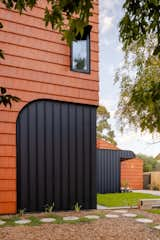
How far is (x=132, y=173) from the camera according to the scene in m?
20.4

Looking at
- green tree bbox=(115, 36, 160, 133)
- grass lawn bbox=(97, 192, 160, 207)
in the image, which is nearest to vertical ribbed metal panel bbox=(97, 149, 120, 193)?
green tree bbox=(115, 36, 160, 133)

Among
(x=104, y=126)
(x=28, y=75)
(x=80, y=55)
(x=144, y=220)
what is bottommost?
(x=144, y=220)

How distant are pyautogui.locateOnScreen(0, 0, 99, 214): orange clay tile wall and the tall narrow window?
17 cm

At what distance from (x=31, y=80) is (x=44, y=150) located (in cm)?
174

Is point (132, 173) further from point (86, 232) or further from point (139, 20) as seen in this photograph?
point (139, 20)

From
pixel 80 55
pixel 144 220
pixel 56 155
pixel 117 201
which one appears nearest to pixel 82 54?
pixel 80 55

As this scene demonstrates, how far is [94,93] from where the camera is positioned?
26.2ft

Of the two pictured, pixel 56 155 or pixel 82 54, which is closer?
pixel 56 155

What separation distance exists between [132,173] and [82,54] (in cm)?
1397

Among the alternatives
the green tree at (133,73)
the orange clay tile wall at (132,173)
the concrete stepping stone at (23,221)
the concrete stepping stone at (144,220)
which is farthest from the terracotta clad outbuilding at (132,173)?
the concrete stepping stone at (23,221)

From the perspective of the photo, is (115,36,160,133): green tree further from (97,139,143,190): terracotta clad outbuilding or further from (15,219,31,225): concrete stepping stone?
(97,139,143,190): terracotta clad outbuilding

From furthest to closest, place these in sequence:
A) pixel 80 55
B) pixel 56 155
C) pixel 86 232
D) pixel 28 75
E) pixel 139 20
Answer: pixel 80 55 < pixel 56 155 < pixel 28 75 < pixel 86 232 < pixel 139 20

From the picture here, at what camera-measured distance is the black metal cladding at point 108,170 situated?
51.4ft

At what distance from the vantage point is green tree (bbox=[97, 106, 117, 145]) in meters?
27.4
